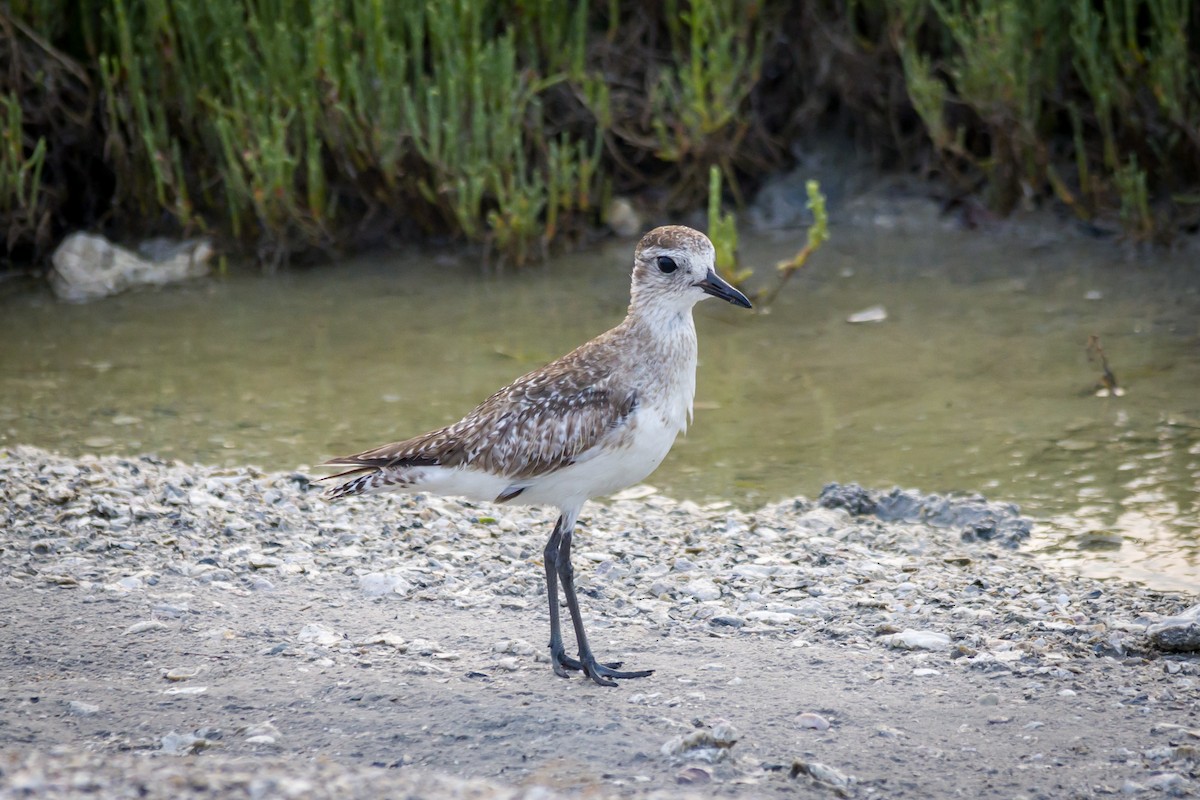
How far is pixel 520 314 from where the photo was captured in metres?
10.6

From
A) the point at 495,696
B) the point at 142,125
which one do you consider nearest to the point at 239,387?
the point at 142,125

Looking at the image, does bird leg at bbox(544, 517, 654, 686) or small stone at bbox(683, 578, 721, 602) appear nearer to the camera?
bird leg at bbox(544, 517, 654, 686)

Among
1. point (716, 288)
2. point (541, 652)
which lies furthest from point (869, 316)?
point (541, 652)

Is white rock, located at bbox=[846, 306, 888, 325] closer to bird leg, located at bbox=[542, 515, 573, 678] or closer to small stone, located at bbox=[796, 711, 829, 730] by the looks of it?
bird leg, located at bbox=[542, 515, 573, 678]

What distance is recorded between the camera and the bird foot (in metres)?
5.00

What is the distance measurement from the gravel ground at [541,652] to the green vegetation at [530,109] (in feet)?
15.7

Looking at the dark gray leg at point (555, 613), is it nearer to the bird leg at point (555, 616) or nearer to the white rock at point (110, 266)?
the bird leg at point (555, 616)

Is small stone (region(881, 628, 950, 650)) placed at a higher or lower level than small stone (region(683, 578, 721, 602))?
higher

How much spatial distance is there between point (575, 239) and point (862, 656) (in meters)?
7.24

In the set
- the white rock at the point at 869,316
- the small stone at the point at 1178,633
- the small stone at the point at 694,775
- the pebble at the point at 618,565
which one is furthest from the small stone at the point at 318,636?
the white rock at the point at 869,316

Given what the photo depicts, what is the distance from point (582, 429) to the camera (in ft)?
16.6

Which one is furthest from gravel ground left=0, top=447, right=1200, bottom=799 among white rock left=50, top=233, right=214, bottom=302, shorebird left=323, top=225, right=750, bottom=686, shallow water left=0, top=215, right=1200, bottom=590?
white rock left=50, top=233, right=214, bottom=302

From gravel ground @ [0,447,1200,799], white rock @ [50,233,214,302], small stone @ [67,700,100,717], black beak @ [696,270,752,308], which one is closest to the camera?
gravel ground @ [0,447,1200,799]

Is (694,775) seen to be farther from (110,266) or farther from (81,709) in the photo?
(110,266)
